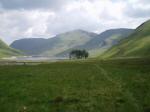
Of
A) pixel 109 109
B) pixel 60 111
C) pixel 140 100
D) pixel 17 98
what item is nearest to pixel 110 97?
pixel 140 100

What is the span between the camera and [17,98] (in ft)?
78.3

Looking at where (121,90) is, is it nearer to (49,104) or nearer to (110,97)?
(110,97)

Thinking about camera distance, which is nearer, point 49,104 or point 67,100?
point 49,104

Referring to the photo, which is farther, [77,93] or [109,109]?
[77,93]

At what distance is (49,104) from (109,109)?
4.85m

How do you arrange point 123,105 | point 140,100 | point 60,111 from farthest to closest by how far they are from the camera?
point 140,100, point 123,105, point 60,111

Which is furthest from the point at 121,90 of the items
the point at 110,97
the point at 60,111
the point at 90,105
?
the point at 60,111

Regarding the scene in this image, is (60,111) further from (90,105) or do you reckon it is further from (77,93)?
(77,93)

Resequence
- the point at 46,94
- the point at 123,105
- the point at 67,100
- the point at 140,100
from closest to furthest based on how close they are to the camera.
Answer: the point at 123,105
the point at 140,100
the point at 67,100
the point at 46,94

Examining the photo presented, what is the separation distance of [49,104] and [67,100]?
211 centimetres

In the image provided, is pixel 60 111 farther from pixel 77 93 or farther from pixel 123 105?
pixel 77 93

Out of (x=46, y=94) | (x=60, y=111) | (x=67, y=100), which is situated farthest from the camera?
(x=46, y=94)

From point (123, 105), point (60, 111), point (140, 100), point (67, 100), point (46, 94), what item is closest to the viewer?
point (60, 111)

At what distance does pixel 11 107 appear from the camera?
1983 centimetres
